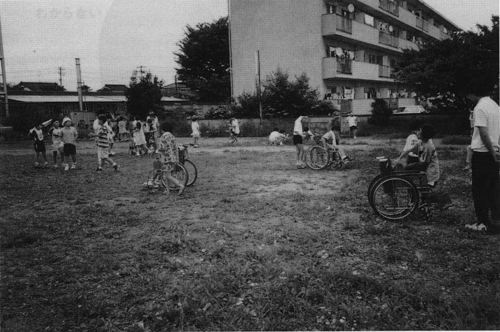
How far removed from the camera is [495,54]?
19.2 metres

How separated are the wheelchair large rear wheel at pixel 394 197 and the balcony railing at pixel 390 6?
32.5 meters

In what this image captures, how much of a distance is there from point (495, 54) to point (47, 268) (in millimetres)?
21313

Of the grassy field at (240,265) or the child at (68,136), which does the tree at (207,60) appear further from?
the grassy field at (240,265)

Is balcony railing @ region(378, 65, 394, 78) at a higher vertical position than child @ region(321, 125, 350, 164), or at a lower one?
higher

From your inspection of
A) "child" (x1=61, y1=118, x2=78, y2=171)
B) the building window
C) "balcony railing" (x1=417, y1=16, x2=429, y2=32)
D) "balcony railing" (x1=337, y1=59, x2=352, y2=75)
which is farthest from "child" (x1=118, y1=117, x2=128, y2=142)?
"balcony railing" (x1=417, y1=16, x2=429, y2=32)

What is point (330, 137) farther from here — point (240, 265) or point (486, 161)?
point (240, 265)

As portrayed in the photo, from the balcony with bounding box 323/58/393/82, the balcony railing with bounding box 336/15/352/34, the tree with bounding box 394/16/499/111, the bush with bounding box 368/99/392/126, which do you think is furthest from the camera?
the balcony with bounding box 323/58/393/82

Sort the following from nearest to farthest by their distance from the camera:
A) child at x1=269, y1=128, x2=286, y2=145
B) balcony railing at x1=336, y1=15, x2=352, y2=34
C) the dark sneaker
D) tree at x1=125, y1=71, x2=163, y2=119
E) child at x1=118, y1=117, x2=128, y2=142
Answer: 1. the dark sneaker
2. child at x1=269, y1=128, x2=286, y2=145
3. child at x1=118, y1=117, x2=128, y2=142
4. balcony railing at x1=336, y1=15, x2=352, y2=34
5. tree at x1=125, y1=71, x2=163, y2=119

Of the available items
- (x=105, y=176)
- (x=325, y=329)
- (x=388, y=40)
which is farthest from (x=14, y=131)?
(x=388, y=40)

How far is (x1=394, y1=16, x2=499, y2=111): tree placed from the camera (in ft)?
63.6

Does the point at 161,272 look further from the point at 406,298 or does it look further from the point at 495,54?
the point at 495,54

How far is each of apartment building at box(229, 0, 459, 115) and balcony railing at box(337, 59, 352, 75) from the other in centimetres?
4

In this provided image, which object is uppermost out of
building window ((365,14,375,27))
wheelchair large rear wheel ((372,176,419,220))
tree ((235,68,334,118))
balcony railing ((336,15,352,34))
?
building window ((365,14,375,27))

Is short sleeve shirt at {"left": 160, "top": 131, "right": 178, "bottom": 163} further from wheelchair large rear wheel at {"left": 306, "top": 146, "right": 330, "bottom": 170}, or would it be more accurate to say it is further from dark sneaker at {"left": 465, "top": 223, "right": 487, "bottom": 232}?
dark sneaker at {"left": 465, "top": 223, "right": 487, "bottom": 232}
